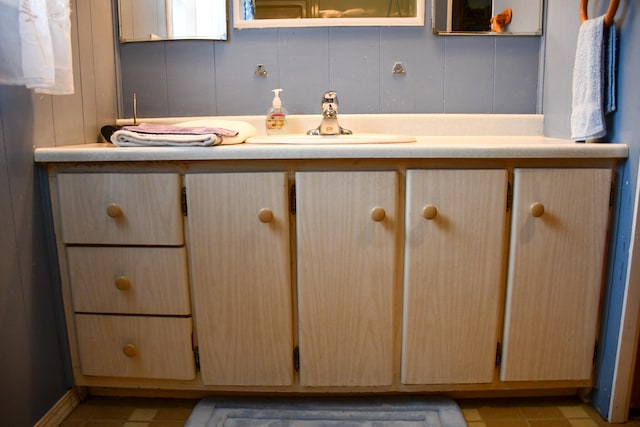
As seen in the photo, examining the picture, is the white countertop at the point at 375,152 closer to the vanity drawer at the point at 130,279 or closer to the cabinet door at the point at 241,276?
the cabinet door at the point at 241,276

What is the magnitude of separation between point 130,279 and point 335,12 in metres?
1.01

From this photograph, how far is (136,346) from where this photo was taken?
3.85ft

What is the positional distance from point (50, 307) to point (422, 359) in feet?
3.12

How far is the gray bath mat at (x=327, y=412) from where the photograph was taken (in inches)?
45.5

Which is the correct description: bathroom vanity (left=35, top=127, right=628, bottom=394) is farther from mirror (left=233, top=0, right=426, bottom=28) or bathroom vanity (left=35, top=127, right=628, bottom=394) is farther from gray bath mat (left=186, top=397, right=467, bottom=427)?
mirror (left=233, top=0, right=426, bottom=28)

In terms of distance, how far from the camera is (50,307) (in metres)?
1.16

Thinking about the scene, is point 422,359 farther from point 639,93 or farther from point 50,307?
point 50,307

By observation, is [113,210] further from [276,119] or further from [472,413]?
[472,413]

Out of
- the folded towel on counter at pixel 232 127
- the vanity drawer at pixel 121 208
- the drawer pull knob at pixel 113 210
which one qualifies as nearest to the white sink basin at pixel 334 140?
the folded towel on counter at pixel 232 127

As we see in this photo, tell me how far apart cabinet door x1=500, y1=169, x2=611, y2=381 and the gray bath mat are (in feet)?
0.64

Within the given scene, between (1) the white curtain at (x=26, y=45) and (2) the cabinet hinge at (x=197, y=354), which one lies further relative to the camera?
(2) the cabinet hinge at (x=197, y=354)

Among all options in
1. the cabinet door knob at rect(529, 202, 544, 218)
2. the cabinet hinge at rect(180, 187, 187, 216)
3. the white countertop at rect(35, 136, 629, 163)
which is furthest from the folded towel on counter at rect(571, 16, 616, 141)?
the cabinet hinge at rect(180, 187, 187, 216)

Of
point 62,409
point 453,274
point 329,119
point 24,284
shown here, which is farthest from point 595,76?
point 62,409

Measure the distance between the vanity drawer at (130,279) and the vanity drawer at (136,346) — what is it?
33mm
